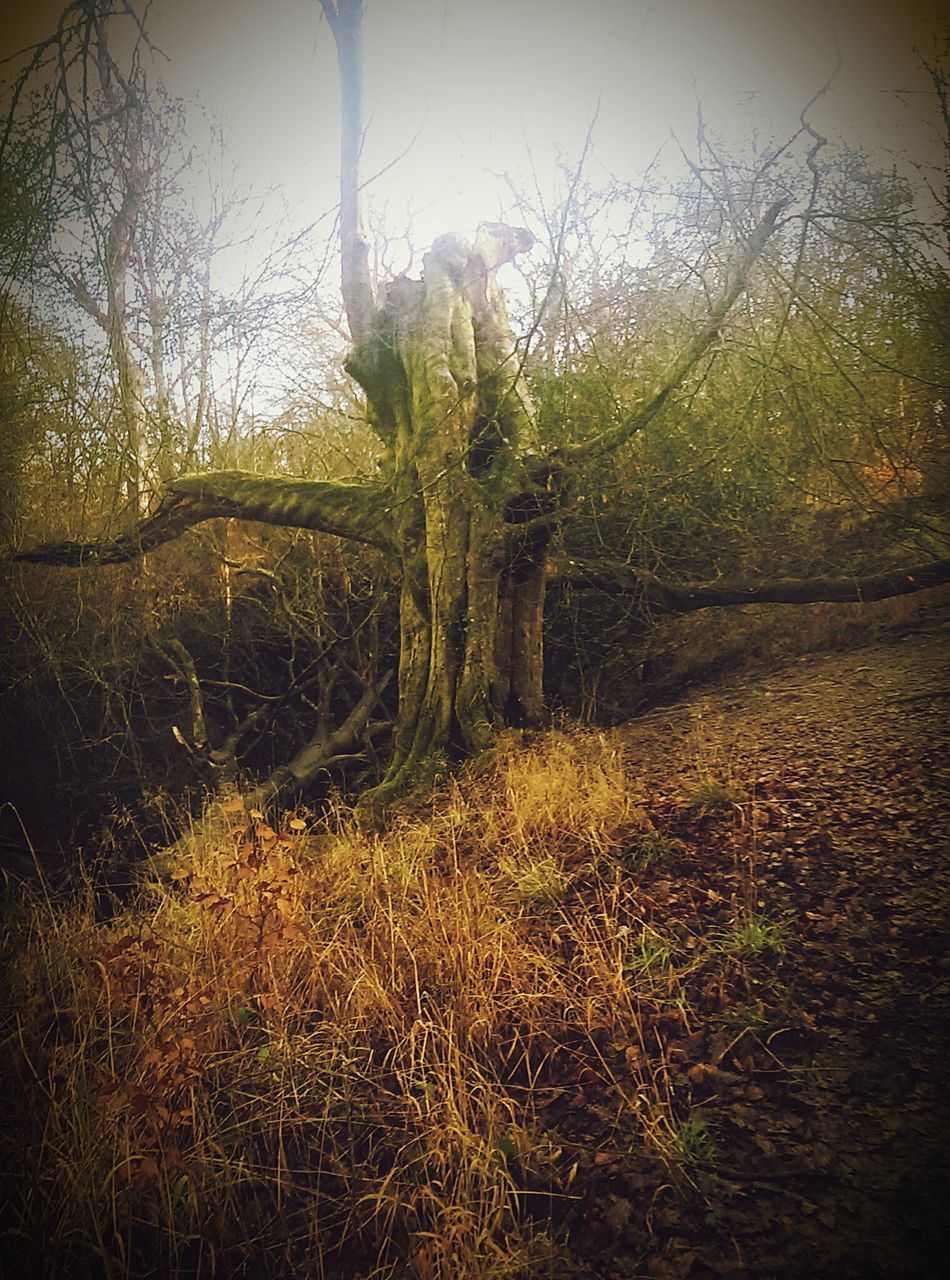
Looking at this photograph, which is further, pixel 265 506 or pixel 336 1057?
pixel 265 506

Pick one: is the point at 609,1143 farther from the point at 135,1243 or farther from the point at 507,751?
the point at 507,751

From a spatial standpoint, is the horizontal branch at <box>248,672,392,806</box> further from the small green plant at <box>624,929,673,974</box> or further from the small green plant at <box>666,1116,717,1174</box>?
the small green plant at <box>666,1116,717,1174</box>

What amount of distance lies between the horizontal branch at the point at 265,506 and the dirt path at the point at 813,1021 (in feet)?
10.5

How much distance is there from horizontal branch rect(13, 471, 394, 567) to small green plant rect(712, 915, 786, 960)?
416 centimetres

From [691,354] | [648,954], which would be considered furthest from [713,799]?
[691,354]

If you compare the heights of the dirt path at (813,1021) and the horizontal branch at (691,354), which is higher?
the horizontal branch at (691,354)

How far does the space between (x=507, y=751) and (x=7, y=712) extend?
5.72 m

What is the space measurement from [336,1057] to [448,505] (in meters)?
4.00

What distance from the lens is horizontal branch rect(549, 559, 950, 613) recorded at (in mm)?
5059

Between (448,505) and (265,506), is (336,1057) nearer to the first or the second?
(448,505)

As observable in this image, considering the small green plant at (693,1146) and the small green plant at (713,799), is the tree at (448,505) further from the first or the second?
the small green plant at (693,1146)

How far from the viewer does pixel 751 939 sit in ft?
8.84

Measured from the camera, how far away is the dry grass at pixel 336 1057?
1.99 m

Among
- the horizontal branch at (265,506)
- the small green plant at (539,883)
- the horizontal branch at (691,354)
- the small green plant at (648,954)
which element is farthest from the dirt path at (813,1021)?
the horizontal branch at (265,506)
